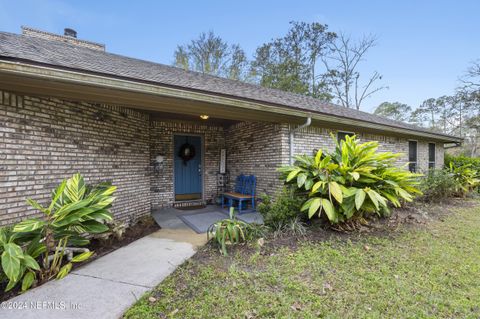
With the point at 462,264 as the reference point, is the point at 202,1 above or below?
above

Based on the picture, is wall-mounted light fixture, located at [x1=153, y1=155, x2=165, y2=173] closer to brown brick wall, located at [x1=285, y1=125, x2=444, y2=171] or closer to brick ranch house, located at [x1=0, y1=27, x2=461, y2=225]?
brick ranch house, located at [x1=0, y1=27, x2=461, y2=225]

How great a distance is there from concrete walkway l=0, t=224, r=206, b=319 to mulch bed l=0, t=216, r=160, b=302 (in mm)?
169

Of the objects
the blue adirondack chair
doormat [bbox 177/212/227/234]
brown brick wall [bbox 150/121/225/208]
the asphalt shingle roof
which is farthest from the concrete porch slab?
brown brick wall [bbox 150/121/225/208]

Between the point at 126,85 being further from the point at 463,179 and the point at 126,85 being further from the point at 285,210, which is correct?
the point at 463,179

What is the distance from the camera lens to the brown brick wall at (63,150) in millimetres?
2887

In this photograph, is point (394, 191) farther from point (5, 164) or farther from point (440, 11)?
point (440, 11)

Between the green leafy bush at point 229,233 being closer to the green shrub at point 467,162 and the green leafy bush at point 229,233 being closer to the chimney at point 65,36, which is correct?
the chimney at point 65,36

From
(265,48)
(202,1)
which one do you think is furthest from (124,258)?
(265,48)

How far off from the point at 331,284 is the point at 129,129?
4.79m

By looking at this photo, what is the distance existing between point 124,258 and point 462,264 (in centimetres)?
463

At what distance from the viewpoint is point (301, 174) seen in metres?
4.01

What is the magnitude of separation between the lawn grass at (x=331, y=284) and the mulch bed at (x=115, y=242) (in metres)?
1.38

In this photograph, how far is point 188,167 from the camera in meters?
6.90

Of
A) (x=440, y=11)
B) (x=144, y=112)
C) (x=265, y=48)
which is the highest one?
(x=265, y=48)
